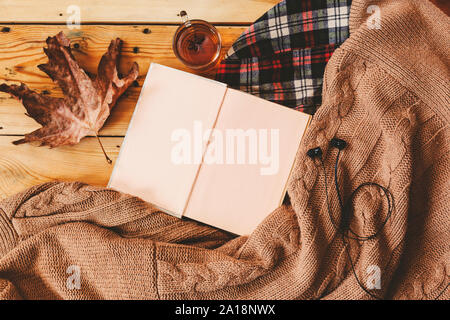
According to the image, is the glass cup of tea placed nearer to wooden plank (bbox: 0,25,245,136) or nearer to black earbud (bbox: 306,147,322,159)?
wooden plank (bbox: 0,25,245,136)

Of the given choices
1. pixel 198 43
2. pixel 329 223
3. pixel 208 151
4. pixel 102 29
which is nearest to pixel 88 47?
pixel 102 29

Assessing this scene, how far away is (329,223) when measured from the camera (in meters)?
0.70

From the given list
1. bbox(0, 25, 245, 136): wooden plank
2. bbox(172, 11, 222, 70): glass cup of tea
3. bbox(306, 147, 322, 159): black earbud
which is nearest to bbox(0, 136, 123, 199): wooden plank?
bbox(0, 25, 245, 136): wooden plank

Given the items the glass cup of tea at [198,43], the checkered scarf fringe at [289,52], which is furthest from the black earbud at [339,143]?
the glass cup of tea at [198,43]

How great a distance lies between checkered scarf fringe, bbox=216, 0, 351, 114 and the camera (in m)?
0.78

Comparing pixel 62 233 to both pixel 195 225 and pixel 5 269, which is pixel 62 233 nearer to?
pixel 5 269

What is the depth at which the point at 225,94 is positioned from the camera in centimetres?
77

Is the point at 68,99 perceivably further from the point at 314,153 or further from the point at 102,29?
the point at 314,153

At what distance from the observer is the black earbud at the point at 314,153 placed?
2.32 ft

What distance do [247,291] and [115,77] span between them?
0.56 meters

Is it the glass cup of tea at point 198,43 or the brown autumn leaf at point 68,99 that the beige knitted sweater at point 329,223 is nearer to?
the brown autumn leaf at point 68,99

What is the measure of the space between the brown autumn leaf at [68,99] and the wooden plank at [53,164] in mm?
40

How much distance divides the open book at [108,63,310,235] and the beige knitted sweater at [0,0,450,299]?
0.16 ft

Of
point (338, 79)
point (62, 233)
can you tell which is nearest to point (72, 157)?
point (62, 233)
